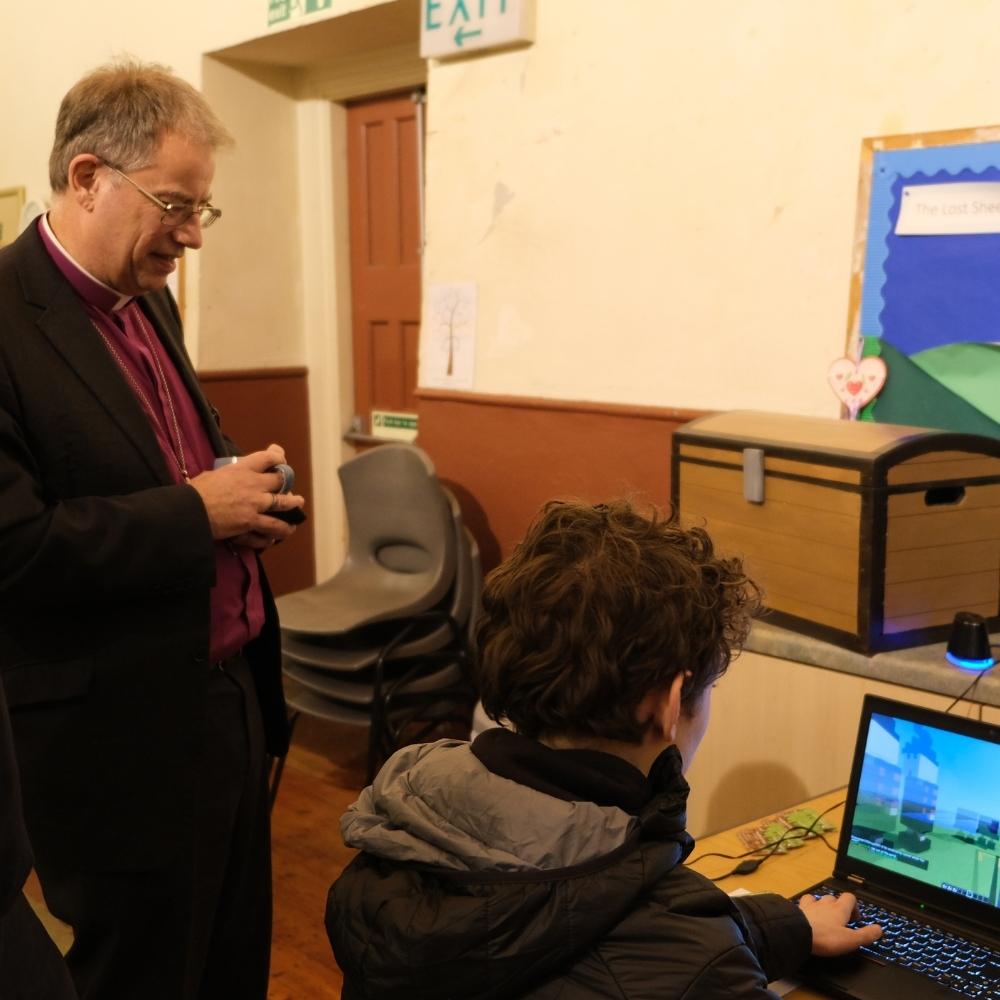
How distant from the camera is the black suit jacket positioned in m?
1.57

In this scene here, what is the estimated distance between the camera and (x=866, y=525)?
1.87m

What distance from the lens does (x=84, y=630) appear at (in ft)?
5.39

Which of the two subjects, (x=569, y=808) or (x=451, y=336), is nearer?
(x=569, y=808)

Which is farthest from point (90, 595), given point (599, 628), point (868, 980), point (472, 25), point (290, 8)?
point (290, 8)

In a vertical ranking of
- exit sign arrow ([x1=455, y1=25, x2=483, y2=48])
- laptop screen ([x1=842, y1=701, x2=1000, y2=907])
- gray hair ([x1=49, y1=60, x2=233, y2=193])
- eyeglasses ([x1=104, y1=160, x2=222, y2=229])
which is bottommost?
laptop screen ([x1=842, y1=701, x2=1000, y2=907])

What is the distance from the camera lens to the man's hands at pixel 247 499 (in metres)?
1.69

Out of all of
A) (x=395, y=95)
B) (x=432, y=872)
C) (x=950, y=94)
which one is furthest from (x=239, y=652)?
(x=395, y=95)

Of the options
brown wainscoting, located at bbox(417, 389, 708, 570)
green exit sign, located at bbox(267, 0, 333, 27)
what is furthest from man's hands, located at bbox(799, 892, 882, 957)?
green exit sign, located at bbox(267, 0, 333, 27)

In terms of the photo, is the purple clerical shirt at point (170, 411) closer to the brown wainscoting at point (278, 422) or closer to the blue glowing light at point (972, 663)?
the blue glowing light at point (972, 663)

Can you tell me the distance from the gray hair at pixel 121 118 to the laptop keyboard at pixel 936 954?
139 centimetres

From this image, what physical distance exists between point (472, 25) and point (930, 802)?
257cm

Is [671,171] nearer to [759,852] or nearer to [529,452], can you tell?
[529,452]

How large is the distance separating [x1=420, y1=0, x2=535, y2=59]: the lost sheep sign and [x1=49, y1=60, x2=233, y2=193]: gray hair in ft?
5.43

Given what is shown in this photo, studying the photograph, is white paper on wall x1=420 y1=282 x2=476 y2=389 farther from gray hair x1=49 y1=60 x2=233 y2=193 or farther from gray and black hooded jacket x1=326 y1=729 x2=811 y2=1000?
gray and black hooded jacket x1=326 y1=729 x2=811 y2=1000
